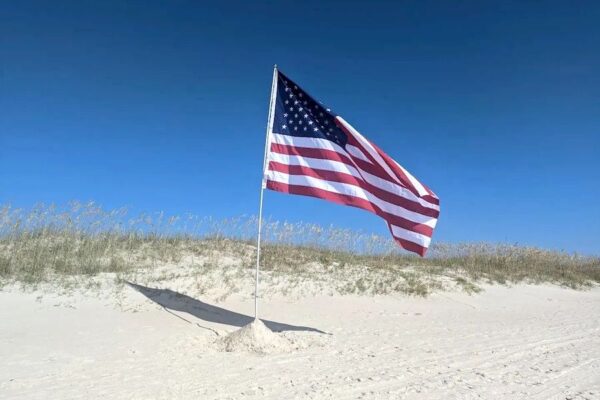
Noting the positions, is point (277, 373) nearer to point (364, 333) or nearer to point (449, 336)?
point (364, 333)

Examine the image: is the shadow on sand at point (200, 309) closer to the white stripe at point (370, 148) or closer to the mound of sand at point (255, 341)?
the mound of sand at point (255, 341)

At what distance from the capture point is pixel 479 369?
18.3 ft

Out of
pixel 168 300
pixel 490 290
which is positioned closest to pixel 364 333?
pixel 168 300

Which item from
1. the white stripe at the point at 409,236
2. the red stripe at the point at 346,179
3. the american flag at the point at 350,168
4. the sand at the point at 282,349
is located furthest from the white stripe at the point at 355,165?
the sand at the point at 282,349

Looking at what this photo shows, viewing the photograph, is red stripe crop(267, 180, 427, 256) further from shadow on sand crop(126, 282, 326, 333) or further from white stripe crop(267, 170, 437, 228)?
shadow on sand crop(126, 282, 326, 333)

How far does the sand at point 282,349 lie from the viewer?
4707 millimetres

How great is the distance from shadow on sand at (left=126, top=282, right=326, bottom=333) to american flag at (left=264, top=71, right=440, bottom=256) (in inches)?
94.8

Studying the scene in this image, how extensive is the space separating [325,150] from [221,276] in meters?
5.30

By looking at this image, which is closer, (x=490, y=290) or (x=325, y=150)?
(x=325, y=150)

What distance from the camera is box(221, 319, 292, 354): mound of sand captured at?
638 centimetres

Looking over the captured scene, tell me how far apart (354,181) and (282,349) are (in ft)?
9.23

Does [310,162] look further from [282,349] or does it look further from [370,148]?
[282,349]

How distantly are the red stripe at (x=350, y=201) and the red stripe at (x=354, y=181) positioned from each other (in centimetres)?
21

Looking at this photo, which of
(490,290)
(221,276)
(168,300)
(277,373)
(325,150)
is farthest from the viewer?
(490,290)
